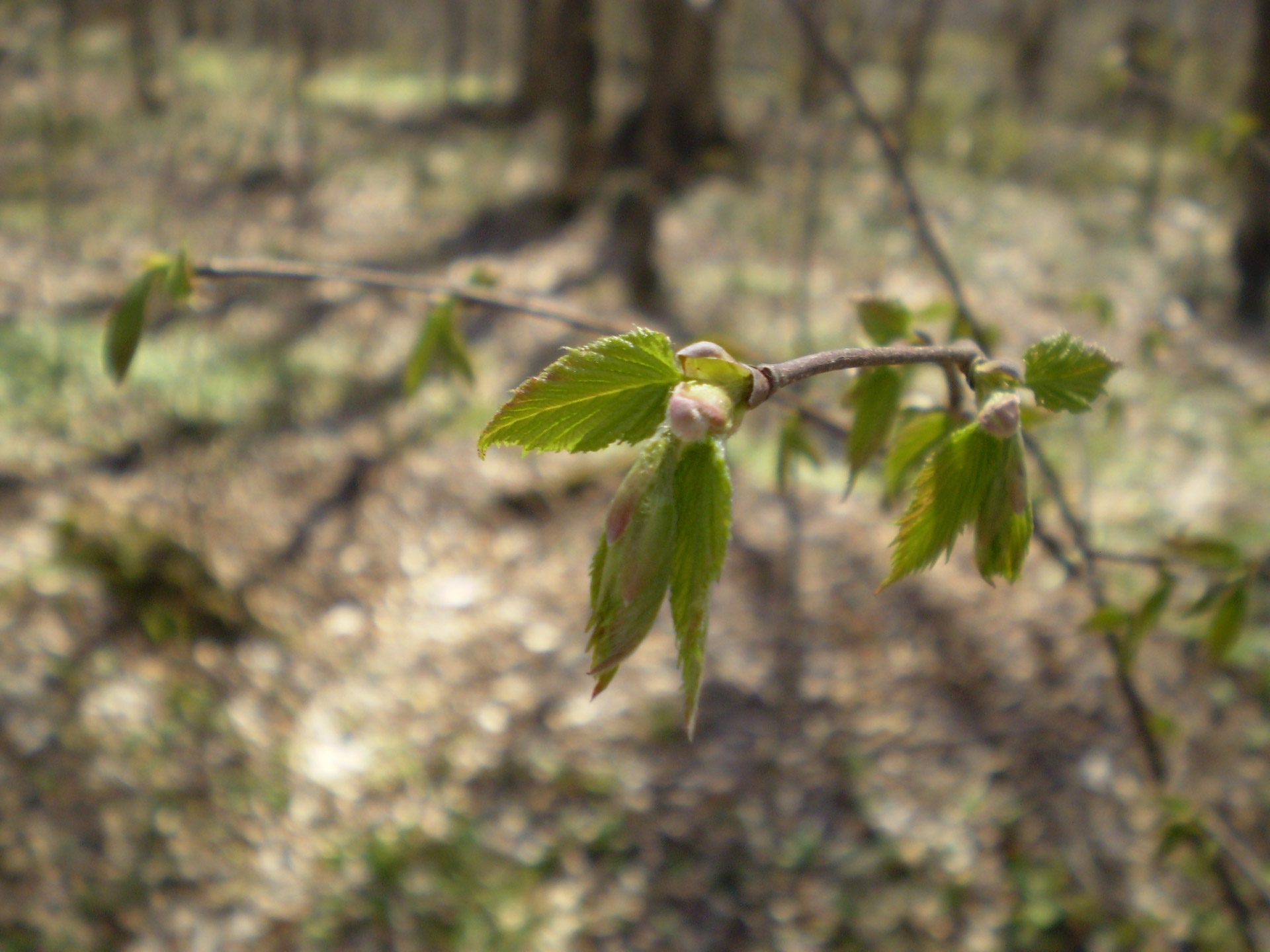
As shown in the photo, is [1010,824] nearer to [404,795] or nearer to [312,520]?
[404,795]

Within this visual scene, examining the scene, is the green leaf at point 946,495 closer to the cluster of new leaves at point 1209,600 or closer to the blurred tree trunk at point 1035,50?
the cluster of new leaves at point 1209,600

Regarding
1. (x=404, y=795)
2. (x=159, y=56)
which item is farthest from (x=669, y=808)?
(x=159, y=56)

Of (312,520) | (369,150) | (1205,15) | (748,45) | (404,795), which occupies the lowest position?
(404,795)

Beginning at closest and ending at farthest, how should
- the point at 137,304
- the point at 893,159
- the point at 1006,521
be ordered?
the point at 1006,521, the point at 137,304, the point at 893,159

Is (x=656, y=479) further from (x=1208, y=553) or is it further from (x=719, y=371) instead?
(x=1208, y=553)

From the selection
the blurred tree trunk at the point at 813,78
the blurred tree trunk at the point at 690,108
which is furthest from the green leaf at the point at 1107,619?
the blurred tree trunk at the point at 690,108

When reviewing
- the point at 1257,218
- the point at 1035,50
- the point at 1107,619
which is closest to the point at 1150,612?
the point at 1107,619
